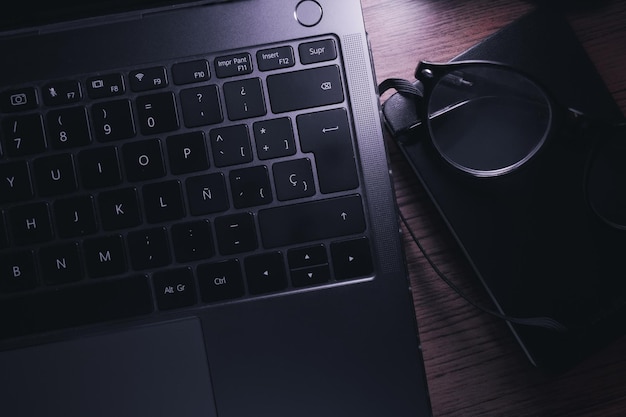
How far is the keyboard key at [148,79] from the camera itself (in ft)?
1.68

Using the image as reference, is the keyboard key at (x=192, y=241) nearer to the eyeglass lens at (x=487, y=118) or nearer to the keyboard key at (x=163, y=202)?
the keyboard key at (x=163, y=202)

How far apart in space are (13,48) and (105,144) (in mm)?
109

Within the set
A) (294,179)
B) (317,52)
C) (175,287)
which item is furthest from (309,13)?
(175,287)

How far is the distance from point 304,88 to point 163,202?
5.6 inches

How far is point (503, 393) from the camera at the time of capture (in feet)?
1.88

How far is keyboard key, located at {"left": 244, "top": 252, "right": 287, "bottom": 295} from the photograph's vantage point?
1.66 feet

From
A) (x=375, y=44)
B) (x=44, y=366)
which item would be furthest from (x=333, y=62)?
(x=44, y=366)

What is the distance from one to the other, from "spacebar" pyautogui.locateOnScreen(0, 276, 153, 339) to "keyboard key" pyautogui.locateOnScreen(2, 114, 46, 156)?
0.38 ft

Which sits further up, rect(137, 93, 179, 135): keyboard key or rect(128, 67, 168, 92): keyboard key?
rect(128, 67, 168, 92): keyboard key

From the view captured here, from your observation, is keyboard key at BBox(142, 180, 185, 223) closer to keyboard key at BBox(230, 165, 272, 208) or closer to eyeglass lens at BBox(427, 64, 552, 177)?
keyboard key at BBox(230, 165, 272, 208)

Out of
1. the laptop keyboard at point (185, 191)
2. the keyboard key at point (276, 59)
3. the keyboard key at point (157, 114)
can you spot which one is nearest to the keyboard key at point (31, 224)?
the laptop keyboard at point (185, 191)

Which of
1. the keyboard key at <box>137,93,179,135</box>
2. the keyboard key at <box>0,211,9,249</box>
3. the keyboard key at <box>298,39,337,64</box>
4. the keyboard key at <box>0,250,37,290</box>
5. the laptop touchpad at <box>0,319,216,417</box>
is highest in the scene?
the keyboard key at <box>298,39,337,64</box>

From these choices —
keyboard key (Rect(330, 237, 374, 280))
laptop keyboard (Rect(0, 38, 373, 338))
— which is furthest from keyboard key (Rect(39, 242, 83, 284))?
keyboard key (Rect(330, 237, 374, 280))

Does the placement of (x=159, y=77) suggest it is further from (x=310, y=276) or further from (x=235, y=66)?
(x=310, y=276)
